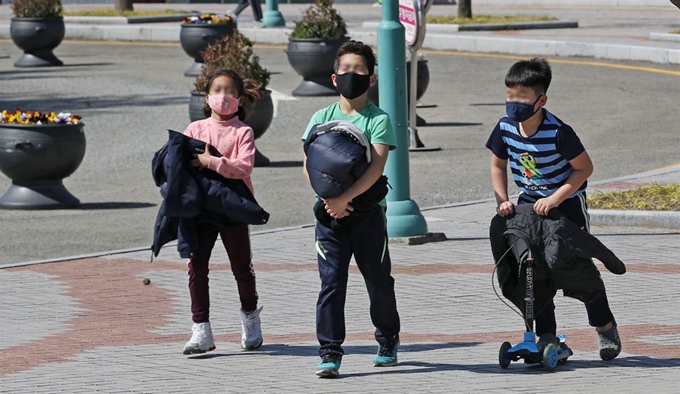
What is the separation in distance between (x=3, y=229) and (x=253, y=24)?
23.8 meters

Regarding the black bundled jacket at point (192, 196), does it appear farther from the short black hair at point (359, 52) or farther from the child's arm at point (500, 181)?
the child's arm at point (500, 181)

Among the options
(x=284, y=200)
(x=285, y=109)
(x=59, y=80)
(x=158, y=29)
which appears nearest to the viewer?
(x=284, y=200)

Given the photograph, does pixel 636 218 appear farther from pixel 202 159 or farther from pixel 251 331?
pixel 202 159

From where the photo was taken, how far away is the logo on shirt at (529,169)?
7.17 metres

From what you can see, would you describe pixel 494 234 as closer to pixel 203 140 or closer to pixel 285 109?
pixel 203 140

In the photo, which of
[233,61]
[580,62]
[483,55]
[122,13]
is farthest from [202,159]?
[122,13]

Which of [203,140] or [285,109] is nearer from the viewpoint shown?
[203,140]

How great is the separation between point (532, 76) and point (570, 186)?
1.94 ft

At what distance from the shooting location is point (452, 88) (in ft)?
77.1

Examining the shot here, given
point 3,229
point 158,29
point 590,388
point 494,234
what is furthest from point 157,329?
point 158,29

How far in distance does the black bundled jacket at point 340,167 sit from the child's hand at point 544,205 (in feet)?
2.58

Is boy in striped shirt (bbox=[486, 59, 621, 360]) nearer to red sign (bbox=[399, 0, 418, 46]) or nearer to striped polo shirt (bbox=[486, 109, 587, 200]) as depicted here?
striped polo shirt (bbox=[486, 109, 587, 200])

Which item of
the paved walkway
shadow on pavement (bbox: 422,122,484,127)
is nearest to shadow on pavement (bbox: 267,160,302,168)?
shadow on pavement (bbox: 422,122,484,127)

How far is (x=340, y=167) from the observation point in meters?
6.93
